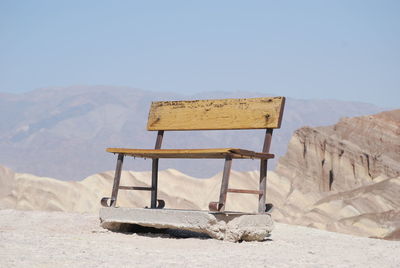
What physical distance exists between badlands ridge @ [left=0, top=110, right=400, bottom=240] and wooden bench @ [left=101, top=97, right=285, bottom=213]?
4.59 metres

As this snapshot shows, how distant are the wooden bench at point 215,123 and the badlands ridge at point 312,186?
4591mm

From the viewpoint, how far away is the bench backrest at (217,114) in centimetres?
948

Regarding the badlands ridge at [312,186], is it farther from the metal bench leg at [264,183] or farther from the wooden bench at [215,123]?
the wooden bench at [215,123]

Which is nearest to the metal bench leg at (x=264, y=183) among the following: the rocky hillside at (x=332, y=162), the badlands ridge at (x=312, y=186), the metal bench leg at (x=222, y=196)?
the metal bench leg at (x=222, y=196)

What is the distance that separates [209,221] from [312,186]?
15921mm

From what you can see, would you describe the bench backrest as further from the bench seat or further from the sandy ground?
the sandy ground

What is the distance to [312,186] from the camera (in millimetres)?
23688

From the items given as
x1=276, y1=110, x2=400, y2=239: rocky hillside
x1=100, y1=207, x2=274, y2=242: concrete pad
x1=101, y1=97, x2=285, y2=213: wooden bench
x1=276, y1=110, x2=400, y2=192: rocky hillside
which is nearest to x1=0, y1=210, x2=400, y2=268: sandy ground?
x1=100, y1=207, x2=274, y2=242: concrete pad

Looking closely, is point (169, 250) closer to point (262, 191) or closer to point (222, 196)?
point (222, 196)

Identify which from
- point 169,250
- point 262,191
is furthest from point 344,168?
point 169,250

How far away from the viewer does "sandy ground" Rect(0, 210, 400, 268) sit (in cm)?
622

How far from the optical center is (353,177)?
952 inches

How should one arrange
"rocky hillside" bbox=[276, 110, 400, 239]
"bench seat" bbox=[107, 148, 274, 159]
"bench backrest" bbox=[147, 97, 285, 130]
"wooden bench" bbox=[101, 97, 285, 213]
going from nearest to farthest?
"bench seat" bbox=[107, 148, 274, 159]
"wooden bench" bbox=[101, 97, 285, 213]
"bench backrest" bbox=[147, 97, 285, 130]
"rocky hillside" bbox=[276, 110, 400, 239]

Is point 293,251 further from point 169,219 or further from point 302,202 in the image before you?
point 302,202
